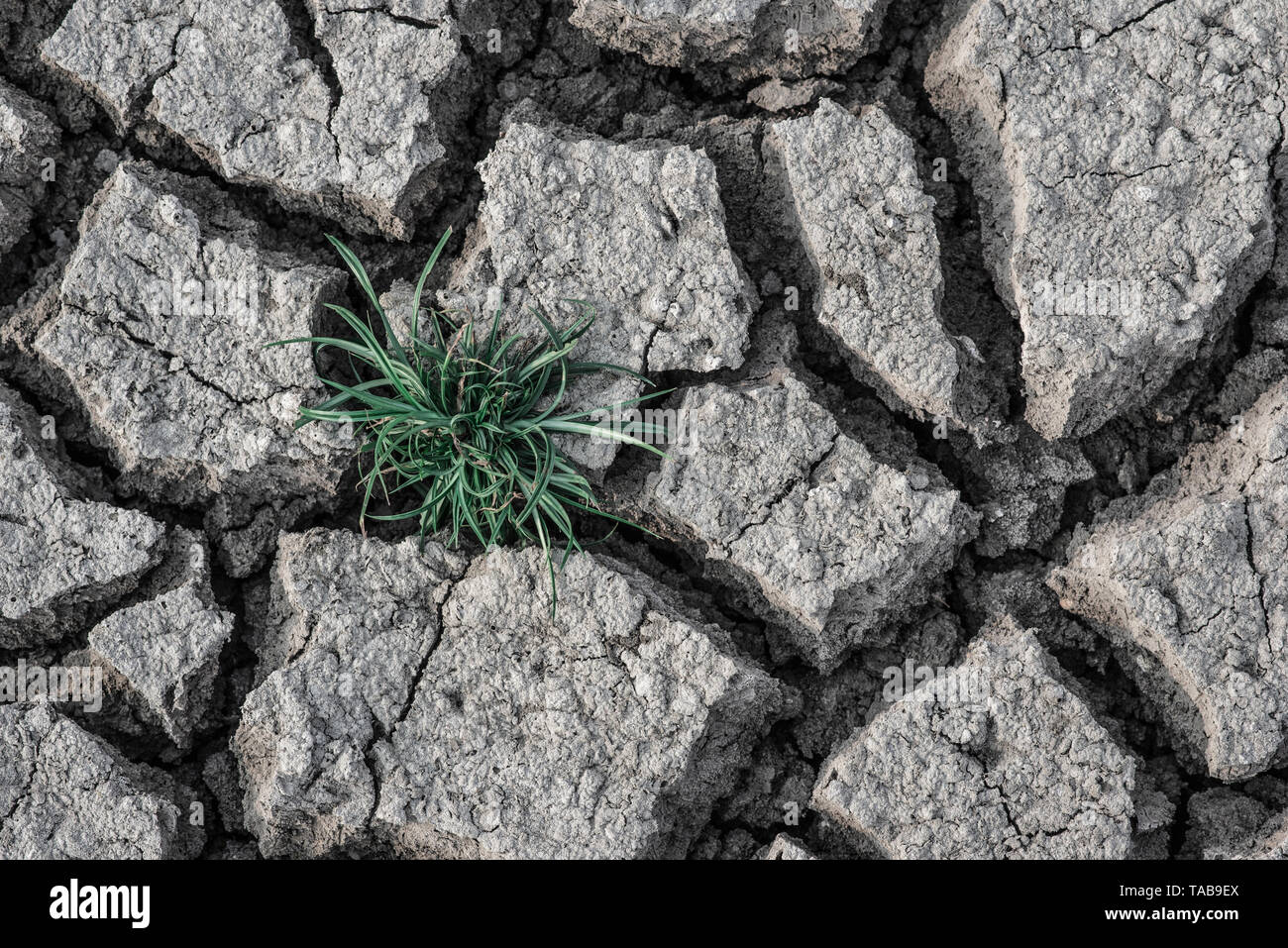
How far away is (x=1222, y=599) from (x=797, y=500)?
0.96 meters

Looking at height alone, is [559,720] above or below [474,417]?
below

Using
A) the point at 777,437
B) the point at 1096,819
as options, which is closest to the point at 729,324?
the point at 777,437

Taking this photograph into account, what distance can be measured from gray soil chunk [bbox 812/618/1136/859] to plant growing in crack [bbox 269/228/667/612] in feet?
2.59

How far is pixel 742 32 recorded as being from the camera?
8.04ft

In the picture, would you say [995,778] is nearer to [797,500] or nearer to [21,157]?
[797,500]

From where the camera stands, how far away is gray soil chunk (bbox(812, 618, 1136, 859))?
2365 mm

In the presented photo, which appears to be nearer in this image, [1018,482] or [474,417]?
[474,417]

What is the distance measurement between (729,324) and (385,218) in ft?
A: 2.73

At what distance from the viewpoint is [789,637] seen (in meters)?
2.50

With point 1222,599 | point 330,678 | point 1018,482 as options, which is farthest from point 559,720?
point 1222,599

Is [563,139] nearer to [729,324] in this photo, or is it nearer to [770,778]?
[729,324]

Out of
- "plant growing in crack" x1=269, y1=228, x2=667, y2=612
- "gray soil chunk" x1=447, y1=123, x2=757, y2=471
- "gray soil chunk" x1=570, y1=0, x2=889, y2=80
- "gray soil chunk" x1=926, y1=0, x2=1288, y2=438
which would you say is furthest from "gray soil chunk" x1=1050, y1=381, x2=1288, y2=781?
"gray soil chunk" x1=570, y1=0, x2=889, y2=80

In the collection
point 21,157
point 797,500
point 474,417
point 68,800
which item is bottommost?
point 68,800

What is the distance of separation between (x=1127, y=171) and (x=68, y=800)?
2.74 metres
